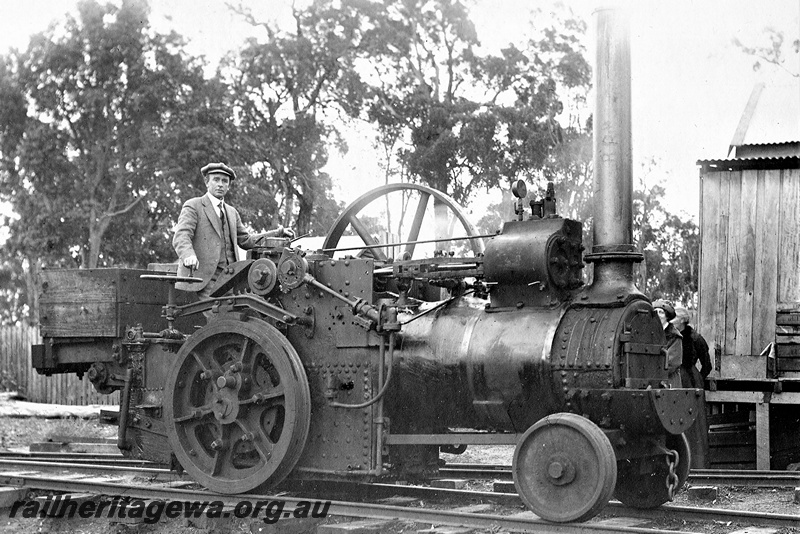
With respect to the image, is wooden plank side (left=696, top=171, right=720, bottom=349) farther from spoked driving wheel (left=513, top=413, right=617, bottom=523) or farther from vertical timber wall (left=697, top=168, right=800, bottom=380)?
spoked driving wheel (left=513, top=413, right=617, bottom=523)

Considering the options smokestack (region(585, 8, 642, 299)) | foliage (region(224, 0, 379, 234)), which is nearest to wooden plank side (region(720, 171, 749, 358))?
smokestack (region(585, 8, 642, 299))

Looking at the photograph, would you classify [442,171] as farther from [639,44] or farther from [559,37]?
[639,44]

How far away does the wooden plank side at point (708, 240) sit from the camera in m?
12.1

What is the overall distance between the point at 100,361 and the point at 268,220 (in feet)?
50.5

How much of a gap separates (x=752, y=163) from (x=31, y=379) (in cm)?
1577

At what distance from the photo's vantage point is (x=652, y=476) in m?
6.57

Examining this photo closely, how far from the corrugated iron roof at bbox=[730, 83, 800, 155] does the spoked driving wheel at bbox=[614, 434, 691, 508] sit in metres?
7.08

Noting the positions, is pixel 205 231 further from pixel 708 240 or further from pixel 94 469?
pixel 708 240

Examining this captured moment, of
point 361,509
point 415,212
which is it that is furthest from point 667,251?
point 361,509

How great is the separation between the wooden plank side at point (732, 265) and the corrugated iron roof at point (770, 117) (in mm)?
855

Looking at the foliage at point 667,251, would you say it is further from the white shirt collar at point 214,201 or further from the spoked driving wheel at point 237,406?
the spoked driving wheel at point 237,406

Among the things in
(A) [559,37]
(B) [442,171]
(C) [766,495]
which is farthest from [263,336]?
(A) [559,37]

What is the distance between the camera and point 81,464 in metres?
8.71

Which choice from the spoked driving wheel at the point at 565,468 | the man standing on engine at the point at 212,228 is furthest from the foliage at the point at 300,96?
the spoked driving wheel at the point at 565,468
